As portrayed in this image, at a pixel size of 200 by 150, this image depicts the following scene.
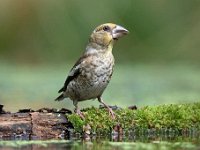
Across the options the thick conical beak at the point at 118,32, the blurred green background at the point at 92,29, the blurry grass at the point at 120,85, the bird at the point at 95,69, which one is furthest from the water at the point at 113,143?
the blurred green background at the point at 92,29

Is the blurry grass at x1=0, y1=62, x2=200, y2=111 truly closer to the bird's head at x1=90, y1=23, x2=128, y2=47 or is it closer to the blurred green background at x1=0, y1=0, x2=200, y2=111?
the blurred green background at x1=0, y1=0, x2=200, y2=111

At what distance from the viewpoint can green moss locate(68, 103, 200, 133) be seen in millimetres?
10156

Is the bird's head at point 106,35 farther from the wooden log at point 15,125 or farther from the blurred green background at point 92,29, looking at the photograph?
the blurred green background at point 92,29

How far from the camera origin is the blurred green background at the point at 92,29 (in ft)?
60.4

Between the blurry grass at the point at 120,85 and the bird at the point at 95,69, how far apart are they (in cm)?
315

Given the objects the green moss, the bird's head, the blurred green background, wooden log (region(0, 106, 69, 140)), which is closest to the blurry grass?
the blurred green background

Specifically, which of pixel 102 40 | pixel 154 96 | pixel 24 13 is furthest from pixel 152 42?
pixel 102 40

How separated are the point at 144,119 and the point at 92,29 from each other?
892 cm

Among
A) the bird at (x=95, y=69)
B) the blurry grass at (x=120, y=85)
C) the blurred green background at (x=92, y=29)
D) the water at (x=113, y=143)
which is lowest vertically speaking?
the water at (x=113, y=143)

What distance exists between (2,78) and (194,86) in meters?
4.32

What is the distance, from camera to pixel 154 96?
15297 mm

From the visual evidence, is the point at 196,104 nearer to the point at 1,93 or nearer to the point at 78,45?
the point at 1,93

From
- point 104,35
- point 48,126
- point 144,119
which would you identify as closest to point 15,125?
point 48,126

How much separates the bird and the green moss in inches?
5.9
